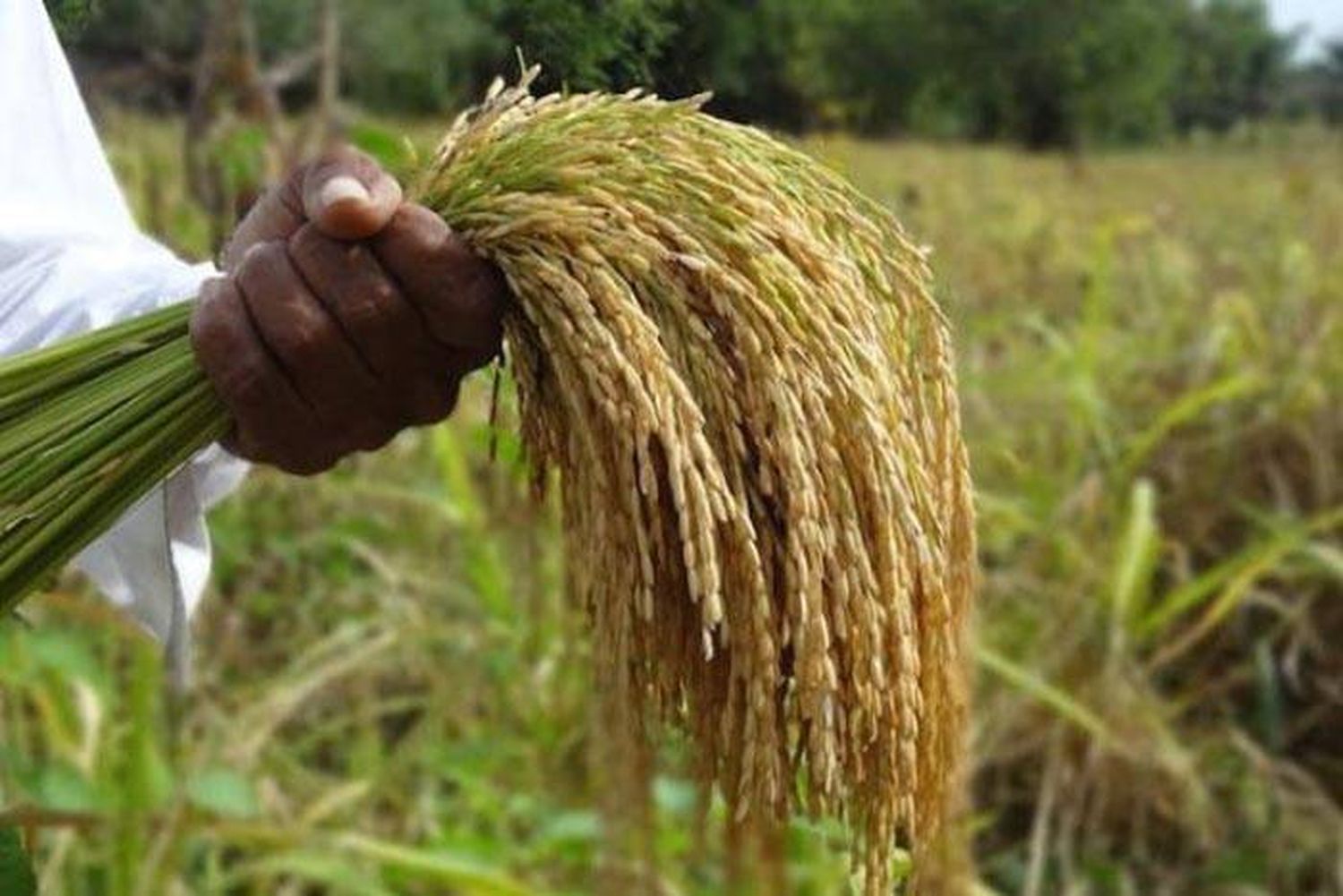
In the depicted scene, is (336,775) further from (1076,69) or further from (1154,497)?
(1076,69)

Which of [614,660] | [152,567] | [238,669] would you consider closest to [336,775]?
[238,669]

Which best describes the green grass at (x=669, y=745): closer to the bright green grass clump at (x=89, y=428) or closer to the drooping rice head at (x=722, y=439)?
the bright green grass clump at (x=89, y=428)

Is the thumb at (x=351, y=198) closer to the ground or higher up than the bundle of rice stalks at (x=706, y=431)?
higher up

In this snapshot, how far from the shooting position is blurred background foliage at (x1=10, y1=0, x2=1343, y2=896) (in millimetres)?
2256

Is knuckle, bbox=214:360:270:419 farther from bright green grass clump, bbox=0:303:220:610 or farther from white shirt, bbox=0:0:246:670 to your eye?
white shirt, bbox=0:0:246:670

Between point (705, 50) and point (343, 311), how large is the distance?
34cm

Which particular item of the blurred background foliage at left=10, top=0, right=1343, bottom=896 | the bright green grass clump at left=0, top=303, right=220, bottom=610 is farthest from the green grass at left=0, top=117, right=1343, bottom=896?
the bright green grass clump at left=0, top=303, right=220, bottom=610

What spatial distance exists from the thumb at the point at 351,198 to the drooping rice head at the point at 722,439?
32 millimetres

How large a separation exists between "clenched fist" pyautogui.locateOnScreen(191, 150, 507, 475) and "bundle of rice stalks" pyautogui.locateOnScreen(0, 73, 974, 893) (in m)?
0.02

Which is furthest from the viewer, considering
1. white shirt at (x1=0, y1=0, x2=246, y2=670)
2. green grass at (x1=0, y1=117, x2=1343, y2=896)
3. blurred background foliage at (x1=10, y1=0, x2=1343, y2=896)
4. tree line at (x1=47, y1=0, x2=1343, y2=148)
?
green grass at (x1=0, y1=117, x2=1343, y2=896)

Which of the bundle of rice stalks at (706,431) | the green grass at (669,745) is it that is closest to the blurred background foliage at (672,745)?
the green grass at (669,745)

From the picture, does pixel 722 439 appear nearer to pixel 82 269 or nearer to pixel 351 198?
pixel 351 198

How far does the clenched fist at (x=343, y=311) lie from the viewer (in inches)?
34.0

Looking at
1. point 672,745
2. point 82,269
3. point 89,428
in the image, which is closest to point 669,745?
point 672,745
